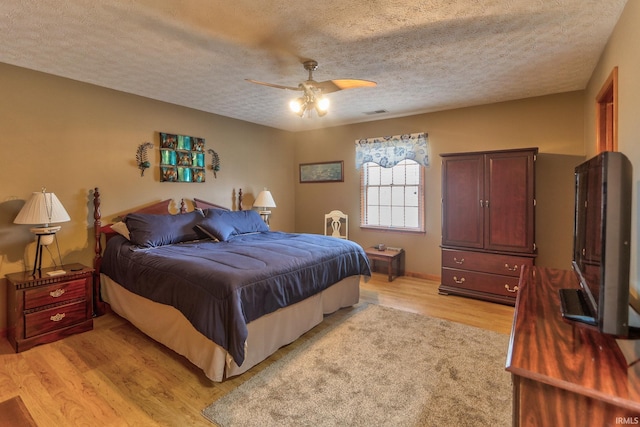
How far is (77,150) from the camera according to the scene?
3365 mm

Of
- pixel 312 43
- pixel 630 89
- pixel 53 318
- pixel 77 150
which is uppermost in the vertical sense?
pixel 312 43

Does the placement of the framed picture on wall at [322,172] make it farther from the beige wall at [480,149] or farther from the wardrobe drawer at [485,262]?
the wardrobe drawer at [485,262]

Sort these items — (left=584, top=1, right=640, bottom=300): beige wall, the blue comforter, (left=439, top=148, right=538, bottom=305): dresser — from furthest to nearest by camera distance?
(left=439, top=148, right=538, bottom=305): dresser < the blue comforter < (left=584, top=1, right=640, bottom=300): beige wall

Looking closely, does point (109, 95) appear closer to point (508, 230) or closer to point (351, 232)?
point (351, 232)

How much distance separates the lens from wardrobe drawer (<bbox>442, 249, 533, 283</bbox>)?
3.65 metres

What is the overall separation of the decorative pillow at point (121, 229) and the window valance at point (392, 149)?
3.44 m

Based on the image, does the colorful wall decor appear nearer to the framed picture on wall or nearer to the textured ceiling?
the textured ceiling

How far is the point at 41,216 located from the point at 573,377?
12.3 ft

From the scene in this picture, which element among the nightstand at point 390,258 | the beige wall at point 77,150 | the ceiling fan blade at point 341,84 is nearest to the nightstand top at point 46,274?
the beige wall at point 77,150

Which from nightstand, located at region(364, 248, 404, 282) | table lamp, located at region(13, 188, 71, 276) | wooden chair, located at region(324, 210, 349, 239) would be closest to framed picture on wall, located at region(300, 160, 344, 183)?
wooden chair, located at region(324, 210, 349, 239)

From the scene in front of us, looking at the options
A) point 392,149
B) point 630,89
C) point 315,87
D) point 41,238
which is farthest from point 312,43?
point 41,238

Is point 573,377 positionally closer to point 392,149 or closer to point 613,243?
point 613,243

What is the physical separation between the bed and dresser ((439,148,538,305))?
1.30m

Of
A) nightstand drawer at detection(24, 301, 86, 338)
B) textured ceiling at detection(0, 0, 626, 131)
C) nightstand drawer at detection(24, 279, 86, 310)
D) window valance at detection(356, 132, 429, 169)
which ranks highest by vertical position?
textured ceiling at detection(0, 0, 626, 131)
